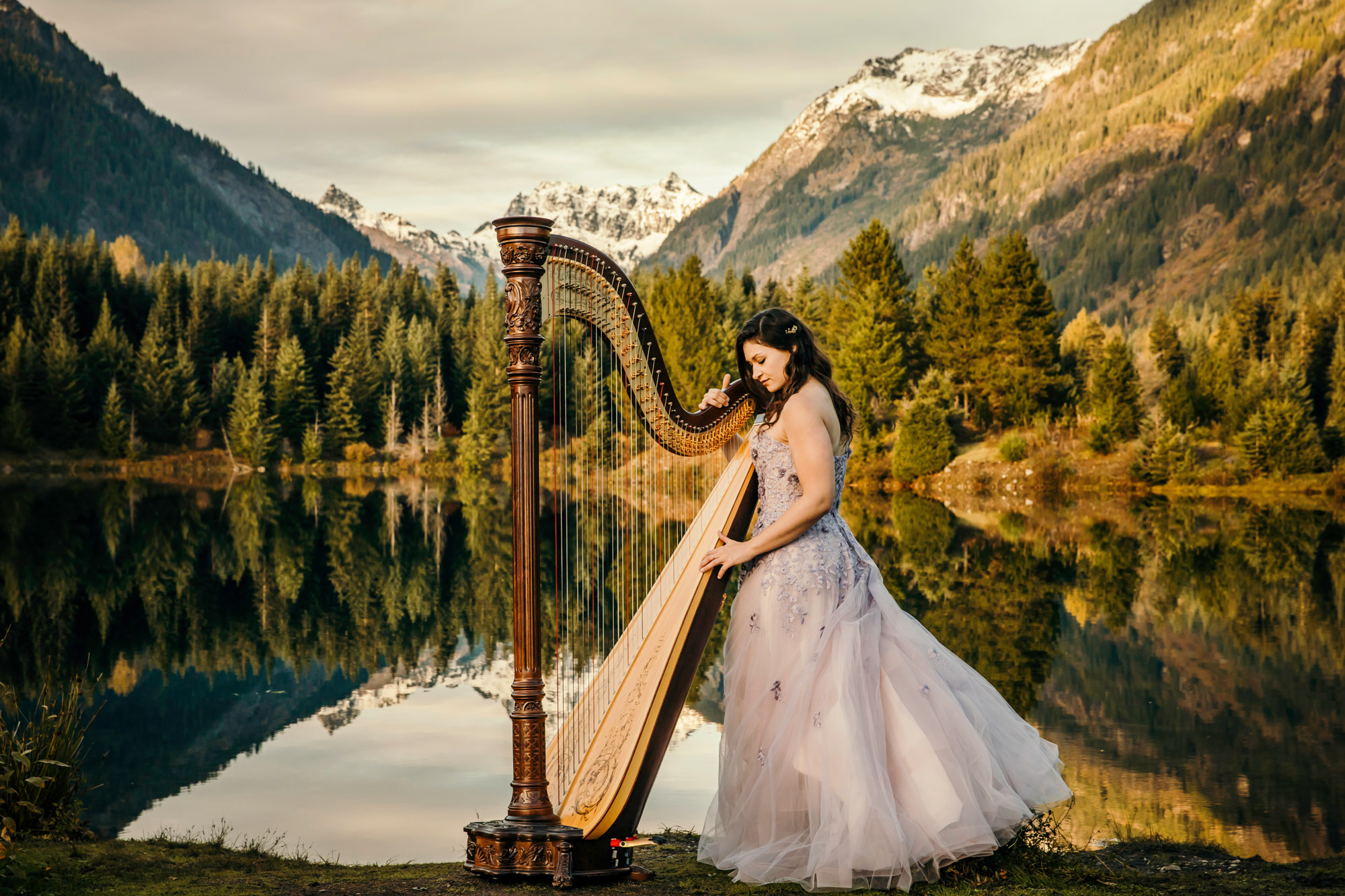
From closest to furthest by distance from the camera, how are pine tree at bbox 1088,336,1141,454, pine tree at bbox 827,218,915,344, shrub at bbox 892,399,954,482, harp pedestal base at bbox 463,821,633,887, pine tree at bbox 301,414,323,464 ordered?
harp pedestal base at bbox 463,821,633,887 → pine tree at bbox 1088,336,1141,454 → shrub at bbox 892,399,954,482 → pine tree at bbox 827,218,915,344 → pine tree at bbox 301,414,323,464

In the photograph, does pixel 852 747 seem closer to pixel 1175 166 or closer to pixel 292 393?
pixel 292 393

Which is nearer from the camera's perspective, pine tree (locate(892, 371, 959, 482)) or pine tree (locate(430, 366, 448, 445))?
pine tree (locate(892, 371, 959, 482))

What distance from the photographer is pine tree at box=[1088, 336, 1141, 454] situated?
34.1 metres

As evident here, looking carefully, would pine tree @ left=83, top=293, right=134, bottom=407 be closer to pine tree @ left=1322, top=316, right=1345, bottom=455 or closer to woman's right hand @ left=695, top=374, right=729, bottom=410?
pine tree @ left=1322, top=316, right=1345, bottom=455

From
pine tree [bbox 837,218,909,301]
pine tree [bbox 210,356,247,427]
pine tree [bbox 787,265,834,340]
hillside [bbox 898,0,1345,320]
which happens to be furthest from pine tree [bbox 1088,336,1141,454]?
hillside [bbox 898,0,1345,320]

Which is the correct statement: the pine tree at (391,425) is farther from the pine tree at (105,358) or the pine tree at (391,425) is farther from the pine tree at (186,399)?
the pine tree at (105,358)

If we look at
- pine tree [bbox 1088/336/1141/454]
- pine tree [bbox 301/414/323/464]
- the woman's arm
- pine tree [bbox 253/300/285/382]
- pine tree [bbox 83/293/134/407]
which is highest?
pine tree [bbox 253/300/285/382]

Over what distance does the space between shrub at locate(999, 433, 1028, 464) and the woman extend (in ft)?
102

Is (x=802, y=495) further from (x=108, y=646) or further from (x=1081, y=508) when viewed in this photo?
(x=1081, y=508)

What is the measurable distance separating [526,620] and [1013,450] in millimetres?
32181

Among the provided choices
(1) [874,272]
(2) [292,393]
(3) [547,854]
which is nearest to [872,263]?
(1) [874,272]

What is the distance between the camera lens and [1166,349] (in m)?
43.4

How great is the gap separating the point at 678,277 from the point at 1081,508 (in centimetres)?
2236

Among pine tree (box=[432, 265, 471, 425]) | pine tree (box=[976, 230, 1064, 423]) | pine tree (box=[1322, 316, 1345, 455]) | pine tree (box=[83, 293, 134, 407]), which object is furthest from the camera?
pine tree (box=[432, 265, 471, 425])
